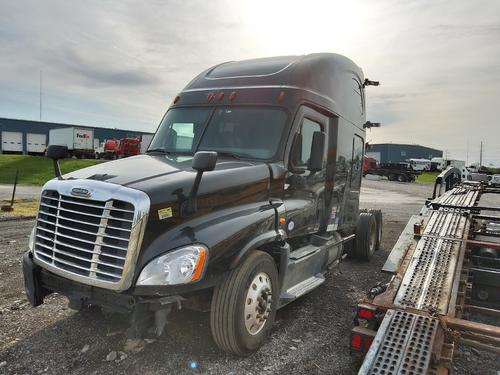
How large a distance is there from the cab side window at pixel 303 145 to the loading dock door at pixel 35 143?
192 ft

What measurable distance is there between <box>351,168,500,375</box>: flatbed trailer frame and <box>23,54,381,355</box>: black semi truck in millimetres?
1020

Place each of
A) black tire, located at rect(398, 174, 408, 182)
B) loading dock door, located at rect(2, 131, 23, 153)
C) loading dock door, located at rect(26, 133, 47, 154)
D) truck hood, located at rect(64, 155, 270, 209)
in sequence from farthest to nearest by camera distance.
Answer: loading dock door, located at rect(26, 133, 47, 154) < loading dock door, located at rect(2, 131, 23, 153) < black tire, located at rect(398, 174, 408, 182) < truck hood, located at rect(64, 155, 270, 209)

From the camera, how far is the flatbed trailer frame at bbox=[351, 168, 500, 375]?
285cm

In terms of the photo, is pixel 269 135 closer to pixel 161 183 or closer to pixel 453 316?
pixel 161 183

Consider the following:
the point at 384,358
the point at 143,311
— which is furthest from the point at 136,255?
the point at 384,358

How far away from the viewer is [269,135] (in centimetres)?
439

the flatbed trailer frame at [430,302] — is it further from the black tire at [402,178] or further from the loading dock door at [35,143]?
the loading dock door at [35,143]

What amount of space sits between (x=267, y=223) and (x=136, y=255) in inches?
54.3

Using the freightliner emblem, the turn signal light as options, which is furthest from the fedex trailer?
the turn signal light

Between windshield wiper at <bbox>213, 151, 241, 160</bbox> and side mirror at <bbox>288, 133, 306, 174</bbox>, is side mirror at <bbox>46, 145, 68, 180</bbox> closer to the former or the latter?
windshield wiper at <bbox>213, 151, 241, 160</bbox>

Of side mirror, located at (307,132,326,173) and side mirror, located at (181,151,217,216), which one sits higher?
side mirror, located at (307,132,326,173)

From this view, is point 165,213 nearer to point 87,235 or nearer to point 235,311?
point 87,235

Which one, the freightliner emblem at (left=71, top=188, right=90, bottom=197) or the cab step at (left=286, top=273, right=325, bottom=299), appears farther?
the cab step at (left=286, top=273, right=325, bottom=299)

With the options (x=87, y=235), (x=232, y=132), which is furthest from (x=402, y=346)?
(x=232, y=132)
